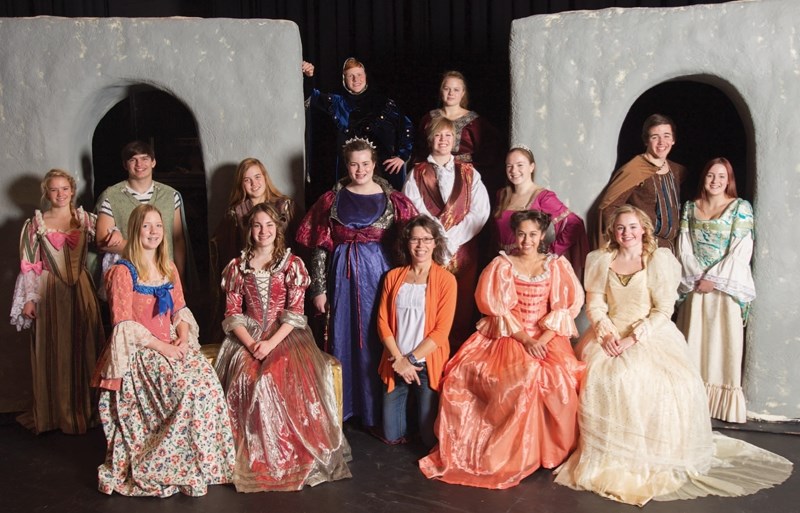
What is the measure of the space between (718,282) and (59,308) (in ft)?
12.5

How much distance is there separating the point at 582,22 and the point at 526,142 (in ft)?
2.46

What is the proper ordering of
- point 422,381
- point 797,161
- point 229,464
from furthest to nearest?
point 797,161, point 422,381, point 229,464

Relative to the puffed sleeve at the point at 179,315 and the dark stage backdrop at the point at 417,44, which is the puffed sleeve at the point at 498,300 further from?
the dark stage backdrop at the point at 417,44

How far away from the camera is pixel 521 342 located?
390cm

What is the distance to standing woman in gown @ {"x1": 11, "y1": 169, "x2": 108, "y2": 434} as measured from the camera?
4.37m

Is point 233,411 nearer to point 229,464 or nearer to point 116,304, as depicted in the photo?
point 229,464

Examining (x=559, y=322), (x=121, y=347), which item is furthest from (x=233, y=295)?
(x=559, y=322)

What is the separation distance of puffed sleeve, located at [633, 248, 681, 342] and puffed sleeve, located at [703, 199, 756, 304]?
0.54 m

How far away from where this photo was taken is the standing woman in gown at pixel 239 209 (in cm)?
443

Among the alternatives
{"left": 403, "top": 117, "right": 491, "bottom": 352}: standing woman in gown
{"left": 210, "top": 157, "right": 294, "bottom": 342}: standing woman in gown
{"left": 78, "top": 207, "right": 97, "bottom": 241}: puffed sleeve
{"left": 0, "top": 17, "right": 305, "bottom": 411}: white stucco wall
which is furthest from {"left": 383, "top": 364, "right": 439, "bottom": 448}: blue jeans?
{"left": 78, "top": 207, "right": 97, "bottom": 241}: puffed sleeve

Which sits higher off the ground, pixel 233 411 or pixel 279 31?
pixel 279 31

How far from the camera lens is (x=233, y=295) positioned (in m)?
4.01

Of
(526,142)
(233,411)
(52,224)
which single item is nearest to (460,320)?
(526,142)

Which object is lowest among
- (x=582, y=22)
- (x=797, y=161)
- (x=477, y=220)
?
(x=477, y=220)
